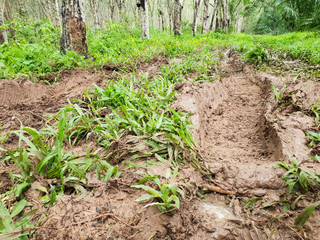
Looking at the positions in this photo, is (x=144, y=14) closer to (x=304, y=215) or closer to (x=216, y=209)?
(x=216, y=209)

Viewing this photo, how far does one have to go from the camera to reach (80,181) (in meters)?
1.30

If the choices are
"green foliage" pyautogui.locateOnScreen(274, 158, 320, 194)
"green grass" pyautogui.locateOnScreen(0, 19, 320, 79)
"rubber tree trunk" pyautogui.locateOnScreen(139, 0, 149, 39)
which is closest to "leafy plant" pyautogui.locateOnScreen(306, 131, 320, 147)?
"green foliage" pyautogui.locateOnScreen(274, 158, 320, 194)

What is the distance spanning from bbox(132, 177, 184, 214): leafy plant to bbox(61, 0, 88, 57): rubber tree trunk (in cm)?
456

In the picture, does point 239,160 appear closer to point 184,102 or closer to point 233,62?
point 184,102

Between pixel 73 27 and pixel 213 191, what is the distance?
495 cm

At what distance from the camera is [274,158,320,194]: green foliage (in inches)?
48.1

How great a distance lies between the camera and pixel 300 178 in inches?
49.3

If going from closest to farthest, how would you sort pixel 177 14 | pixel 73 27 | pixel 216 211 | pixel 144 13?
1. pixel 216 211
2. pixel 73 27
3. pixel 144 13
4. pixel 177 14

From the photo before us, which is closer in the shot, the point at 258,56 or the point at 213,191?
the point at 213,191

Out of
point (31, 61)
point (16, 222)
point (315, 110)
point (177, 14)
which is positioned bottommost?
point (16, 222)

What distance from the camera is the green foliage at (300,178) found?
1.22 meters

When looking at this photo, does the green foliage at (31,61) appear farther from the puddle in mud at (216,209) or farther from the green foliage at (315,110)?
the green foliage at (315,110)

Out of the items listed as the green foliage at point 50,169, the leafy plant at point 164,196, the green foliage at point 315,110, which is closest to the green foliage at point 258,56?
the green foliage at point 315,110

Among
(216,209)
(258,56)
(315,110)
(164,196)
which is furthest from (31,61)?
(258,56)
